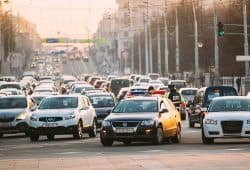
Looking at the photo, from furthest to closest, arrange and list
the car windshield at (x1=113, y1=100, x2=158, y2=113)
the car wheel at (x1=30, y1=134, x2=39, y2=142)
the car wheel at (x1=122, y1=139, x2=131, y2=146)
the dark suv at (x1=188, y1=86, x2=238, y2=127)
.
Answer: the dark suv at (x1=188, y1=86, x2=238, y2=127)
the car wheel at (x1=30, y1=134, x2=39, y2=142)
the car windshield at (x1=113, y1=100, x2=158, y2=113)
the car wheel at (x1=122, y1=139, x2=131, y2=146)

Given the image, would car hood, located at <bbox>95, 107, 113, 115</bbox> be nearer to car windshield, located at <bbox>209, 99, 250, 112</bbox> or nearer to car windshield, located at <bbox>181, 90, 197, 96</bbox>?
car windshield, located at <bbox>209, 99, 250, 112</bbox>

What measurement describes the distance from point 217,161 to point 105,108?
69.4 feet

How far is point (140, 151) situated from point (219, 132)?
341 cm

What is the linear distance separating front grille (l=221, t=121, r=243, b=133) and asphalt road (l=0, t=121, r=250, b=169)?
15.8 inches

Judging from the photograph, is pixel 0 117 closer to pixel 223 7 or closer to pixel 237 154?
pixel 237 154

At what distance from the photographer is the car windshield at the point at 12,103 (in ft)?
138

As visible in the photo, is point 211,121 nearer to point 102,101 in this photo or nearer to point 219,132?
point 219,132

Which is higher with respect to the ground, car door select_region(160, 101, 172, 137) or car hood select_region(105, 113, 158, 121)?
car hood select_region(105, 113, 158, 121)

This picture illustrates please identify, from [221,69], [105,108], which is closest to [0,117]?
[105,108]

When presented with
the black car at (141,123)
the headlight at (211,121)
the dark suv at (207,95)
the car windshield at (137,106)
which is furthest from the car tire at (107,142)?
the dark suv at (207,95)

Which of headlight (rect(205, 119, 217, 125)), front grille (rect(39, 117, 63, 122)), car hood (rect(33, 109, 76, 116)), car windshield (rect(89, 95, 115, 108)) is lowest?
car windshield (rect(89, 95, 115, 108))

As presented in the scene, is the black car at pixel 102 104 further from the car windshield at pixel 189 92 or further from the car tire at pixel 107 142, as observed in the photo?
the car windshield at pixel 189 92

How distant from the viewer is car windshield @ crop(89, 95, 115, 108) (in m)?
44.7

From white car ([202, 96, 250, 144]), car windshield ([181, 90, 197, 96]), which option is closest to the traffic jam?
white car ([202, 96, 250, 144])
